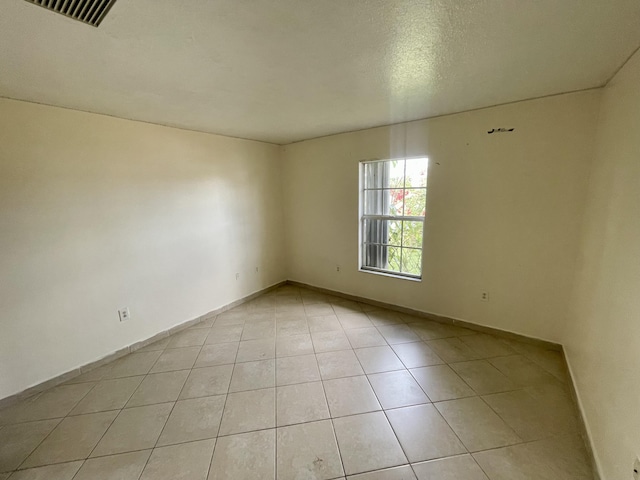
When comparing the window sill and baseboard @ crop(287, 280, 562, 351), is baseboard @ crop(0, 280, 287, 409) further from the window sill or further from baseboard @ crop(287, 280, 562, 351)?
the window sill

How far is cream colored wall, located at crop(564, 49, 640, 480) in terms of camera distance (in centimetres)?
115

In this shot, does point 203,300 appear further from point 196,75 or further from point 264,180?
point 196,75

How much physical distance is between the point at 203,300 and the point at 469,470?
2951mm

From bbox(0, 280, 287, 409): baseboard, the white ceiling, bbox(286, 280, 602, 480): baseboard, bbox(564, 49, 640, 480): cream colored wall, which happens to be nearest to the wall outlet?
bbox(0, 280, 287, 409): baseboard

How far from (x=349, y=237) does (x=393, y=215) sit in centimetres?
68

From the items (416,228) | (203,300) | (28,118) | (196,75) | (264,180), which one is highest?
(196,75)

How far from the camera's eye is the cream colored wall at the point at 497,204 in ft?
6.96

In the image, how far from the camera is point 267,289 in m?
4.05

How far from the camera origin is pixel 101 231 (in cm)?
230

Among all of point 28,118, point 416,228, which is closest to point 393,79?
point 416,228

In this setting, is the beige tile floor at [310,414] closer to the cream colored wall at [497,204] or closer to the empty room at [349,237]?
the empty room at [349,237]

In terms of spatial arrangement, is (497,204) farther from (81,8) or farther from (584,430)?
(81,8)

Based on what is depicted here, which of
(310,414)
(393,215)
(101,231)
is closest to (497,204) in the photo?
(393,215)

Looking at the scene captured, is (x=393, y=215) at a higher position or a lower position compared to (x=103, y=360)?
higher
